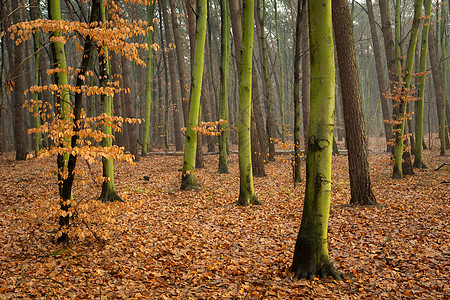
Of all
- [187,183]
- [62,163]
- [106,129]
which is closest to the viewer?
[62,163]

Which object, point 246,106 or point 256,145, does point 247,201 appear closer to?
point 246,106

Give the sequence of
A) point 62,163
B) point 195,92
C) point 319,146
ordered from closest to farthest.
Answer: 1. point 319,146
2. point 62,163
3. point 195,92

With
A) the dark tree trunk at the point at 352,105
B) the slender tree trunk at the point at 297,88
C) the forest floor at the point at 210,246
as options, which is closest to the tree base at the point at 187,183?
the forest floor at the point at 210,246

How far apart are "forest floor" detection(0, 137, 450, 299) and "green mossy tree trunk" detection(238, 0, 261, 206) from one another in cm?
56

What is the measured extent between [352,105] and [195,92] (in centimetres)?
449

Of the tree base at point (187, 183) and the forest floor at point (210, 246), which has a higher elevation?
the tree base at point (187, 183)

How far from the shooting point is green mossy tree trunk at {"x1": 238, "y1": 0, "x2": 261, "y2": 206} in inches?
298

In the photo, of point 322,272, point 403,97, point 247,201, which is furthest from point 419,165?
point 322,272

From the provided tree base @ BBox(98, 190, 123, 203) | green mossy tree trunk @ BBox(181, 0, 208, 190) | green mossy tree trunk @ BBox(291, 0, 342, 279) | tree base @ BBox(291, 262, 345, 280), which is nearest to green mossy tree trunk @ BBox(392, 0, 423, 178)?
green mossy tree trunk @ BBox(181, 0, 208, 190)

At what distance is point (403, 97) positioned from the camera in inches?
398

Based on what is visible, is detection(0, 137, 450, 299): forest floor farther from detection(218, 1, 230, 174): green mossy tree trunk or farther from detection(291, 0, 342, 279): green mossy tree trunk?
detection(218, 1, 230, 174): green mossy tree trunk

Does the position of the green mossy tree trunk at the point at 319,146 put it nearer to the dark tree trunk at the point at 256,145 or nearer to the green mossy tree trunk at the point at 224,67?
the dark tree trunk at the point at 256,145

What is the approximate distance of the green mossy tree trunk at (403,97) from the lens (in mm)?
10133

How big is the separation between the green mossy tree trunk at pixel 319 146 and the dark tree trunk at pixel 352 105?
385 cm
